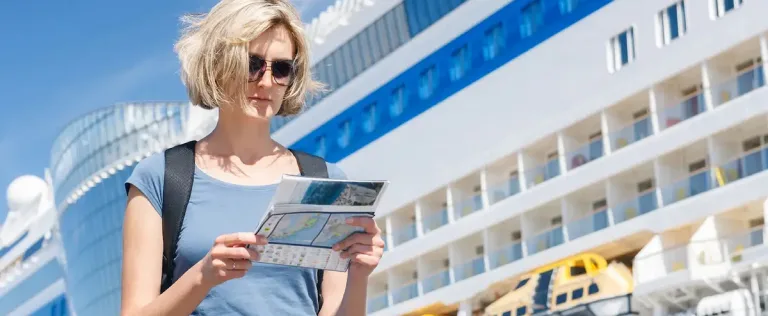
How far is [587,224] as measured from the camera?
30141 mm

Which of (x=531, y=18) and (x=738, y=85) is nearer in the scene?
(x=738, y=85)

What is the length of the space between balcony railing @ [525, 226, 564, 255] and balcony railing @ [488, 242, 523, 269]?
67 cm

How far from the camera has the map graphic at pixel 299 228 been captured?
3.57 meters

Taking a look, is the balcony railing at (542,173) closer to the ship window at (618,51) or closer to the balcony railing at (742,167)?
the ship window at (618,51)

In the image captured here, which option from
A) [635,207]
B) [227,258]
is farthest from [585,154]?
[227,258]

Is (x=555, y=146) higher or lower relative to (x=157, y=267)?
higher

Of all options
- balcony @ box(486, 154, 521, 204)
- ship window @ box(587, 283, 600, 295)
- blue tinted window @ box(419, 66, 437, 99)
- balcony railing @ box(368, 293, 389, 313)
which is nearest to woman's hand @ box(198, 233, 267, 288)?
ship window @ box(587, 283, 600, 295)

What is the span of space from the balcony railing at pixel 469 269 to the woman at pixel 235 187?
98.4 ft

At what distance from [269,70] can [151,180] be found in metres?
0.48

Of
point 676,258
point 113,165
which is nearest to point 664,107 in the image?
point 676,258

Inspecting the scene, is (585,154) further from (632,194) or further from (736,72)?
(736,72)

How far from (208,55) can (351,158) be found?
118 ft

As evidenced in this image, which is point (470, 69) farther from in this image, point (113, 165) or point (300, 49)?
point (300, 49)

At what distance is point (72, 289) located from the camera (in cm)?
5553
